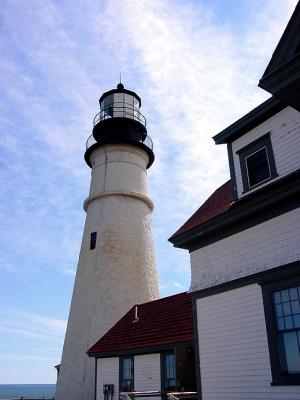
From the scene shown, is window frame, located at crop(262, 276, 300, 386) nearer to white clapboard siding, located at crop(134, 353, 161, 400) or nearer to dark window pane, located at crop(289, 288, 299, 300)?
dark window pane, located at crop(289, 288, 299, 300)

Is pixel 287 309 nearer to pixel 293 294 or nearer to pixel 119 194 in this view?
pixel 293 294

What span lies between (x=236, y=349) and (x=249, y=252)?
2219 millimetres

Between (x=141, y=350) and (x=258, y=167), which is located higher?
(x=258, y=167)

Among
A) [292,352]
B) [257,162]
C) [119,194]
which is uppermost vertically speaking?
[119,194]

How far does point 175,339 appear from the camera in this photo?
1369 centimetres

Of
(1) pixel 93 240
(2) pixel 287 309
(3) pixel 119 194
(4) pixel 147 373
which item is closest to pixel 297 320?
(2) pixel 287 309

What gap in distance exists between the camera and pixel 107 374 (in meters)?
16.5

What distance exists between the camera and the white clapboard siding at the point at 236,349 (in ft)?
29.2

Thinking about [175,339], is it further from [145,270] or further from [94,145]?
[94,145]

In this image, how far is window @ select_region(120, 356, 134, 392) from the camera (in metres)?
15.2

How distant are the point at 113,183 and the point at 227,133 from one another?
11.0m

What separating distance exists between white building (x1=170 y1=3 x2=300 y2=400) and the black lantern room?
1172 cm

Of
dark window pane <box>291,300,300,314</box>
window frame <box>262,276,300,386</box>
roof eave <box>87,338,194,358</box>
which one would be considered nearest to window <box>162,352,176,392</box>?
roof eave <box>87,338,194,358</box>

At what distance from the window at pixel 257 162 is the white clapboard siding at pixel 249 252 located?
1306 millimetres
